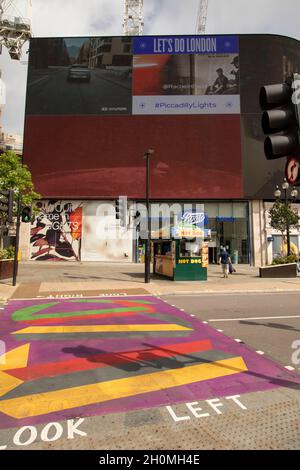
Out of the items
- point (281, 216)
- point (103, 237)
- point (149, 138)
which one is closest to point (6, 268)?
point (103, 237)

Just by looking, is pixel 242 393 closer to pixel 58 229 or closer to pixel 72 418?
pixel 72 418

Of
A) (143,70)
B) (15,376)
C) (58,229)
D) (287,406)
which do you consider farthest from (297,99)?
(143,70)

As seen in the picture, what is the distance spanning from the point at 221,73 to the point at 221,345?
130 feet

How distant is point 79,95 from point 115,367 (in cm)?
3910

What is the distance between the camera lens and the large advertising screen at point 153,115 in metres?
38.1

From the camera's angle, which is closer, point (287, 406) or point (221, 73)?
point (287, 406)

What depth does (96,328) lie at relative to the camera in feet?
27.4

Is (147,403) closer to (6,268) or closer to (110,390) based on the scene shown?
(110,390)

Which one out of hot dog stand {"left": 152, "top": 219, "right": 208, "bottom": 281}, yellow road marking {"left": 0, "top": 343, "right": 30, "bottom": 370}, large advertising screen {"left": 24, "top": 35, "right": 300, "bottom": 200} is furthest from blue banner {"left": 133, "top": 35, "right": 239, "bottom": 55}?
yellow road marking {"left": 0, "top": 343, "right": 30, "bottom": 370}

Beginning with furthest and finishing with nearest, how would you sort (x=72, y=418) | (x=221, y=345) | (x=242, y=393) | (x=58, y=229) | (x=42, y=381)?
(x=58, y=229) < (x=221, y=345) < (x=42, y=381) < (x=242, y=393) < (x=72, y=418)

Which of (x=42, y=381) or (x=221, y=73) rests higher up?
(x=221, y=73)

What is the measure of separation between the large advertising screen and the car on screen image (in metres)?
0.12

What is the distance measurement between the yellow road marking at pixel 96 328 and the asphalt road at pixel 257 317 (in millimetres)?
1282

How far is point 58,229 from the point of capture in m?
37.3
